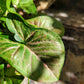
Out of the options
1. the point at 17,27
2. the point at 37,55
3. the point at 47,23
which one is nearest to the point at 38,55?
the point at 37,55

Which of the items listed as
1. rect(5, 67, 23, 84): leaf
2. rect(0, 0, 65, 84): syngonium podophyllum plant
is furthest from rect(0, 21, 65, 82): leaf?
rect(5, 67, 23, 84): leaf

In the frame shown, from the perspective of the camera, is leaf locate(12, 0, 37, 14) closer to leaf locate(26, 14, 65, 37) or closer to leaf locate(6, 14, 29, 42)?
leaf locate(26, 14, 65, 37)

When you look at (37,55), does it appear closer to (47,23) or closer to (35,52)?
(35,52)

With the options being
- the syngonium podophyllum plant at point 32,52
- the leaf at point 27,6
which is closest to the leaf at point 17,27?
the syngonium podophyllum plant at point 32,52

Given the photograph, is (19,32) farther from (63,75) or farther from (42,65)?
(63,75)

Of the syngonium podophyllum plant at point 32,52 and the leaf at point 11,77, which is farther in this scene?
the leaf at point 11,77

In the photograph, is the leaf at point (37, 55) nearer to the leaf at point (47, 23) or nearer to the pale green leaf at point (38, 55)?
the pale green leaf at point (38, 55)

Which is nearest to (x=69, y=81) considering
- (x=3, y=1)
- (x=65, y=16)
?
(x=3, y=1)
